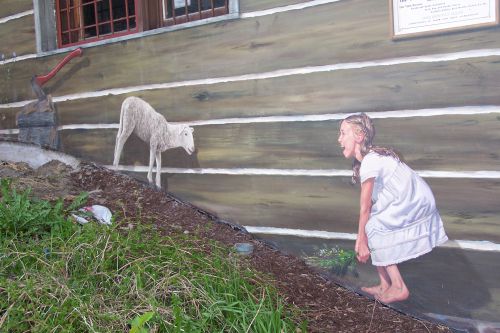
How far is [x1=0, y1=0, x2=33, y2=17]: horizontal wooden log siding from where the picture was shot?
21.2 ft

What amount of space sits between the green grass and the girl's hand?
0.80 meters

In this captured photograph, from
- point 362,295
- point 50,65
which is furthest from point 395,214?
point 50,65

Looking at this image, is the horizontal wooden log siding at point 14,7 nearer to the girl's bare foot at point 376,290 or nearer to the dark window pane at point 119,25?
the dark window pane at point 119,25

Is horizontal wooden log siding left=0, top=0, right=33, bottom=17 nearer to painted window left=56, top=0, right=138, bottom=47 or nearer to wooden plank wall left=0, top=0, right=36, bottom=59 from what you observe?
wooden plank wall left=0, top=0, right=36, bottom=59

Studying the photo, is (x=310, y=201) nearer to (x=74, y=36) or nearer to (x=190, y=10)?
(x=190, y=10)

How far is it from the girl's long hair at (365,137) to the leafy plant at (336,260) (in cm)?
61

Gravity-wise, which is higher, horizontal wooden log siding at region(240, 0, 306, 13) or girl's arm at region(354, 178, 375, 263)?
horizontal wooden log siding at region(240, 0, 306, 13)

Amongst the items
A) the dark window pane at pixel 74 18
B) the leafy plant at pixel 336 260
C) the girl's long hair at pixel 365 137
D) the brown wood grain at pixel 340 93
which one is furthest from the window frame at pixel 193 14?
the leafy plant at pixel 336 260

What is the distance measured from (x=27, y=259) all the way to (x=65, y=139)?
242 centimetres

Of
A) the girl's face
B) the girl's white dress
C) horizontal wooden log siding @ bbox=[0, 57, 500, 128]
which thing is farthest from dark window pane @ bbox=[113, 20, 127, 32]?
the girl's white dress

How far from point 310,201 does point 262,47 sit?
4.76ft

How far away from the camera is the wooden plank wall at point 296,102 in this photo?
3.93m

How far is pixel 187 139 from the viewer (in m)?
5.35

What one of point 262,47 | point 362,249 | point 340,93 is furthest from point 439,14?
point 362,249
